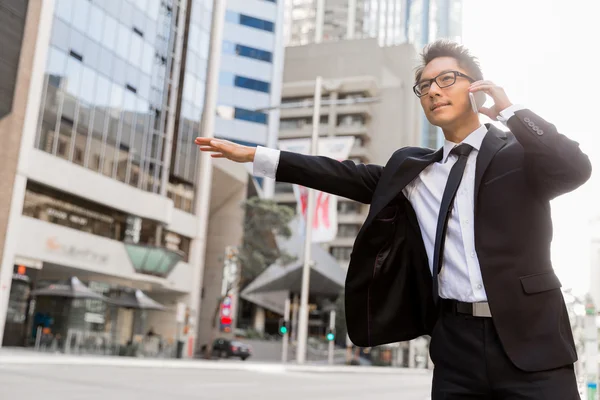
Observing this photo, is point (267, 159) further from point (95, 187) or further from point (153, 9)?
point (153, 9)

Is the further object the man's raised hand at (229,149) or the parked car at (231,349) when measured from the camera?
the parked car at (231,349)

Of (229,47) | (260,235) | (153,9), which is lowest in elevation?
(260,235)

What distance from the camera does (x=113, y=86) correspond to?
3475cm

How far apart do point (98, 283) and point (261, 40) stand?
1512 inches

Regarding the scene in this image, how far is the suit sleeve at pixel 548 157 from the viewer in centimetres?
221

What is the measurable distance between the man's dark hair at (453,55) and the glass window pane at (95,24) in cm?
3255

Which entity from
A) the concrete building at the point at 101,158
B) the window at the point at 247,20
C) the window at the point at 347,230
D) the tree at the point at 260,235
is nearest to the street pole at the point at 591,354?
the concrete building at the point at 101,158

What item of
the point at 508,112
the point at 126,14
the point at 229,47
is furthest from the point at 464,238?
the point at 229,47

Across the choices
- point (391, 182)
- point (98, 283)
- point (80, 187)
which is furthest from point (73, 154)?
point (391, 182)

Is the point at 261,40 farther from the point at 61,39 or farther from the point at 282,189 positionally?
the point at 61,39

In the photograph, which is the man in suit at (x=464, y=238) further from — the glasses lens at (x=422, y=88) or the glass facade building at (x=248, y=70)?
the glass facade building at (x=248, y=70)

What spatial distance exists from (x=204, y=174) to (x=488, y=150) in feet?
144

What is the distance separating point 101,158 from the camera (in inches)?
1352

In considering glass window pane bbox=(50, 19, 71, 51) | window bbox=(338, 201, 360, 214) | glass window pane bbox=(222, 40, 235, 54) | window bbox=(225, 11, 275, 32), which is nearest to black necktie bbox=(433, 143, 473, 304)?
glass window pane bbox=(50, 19, 71, 51)
